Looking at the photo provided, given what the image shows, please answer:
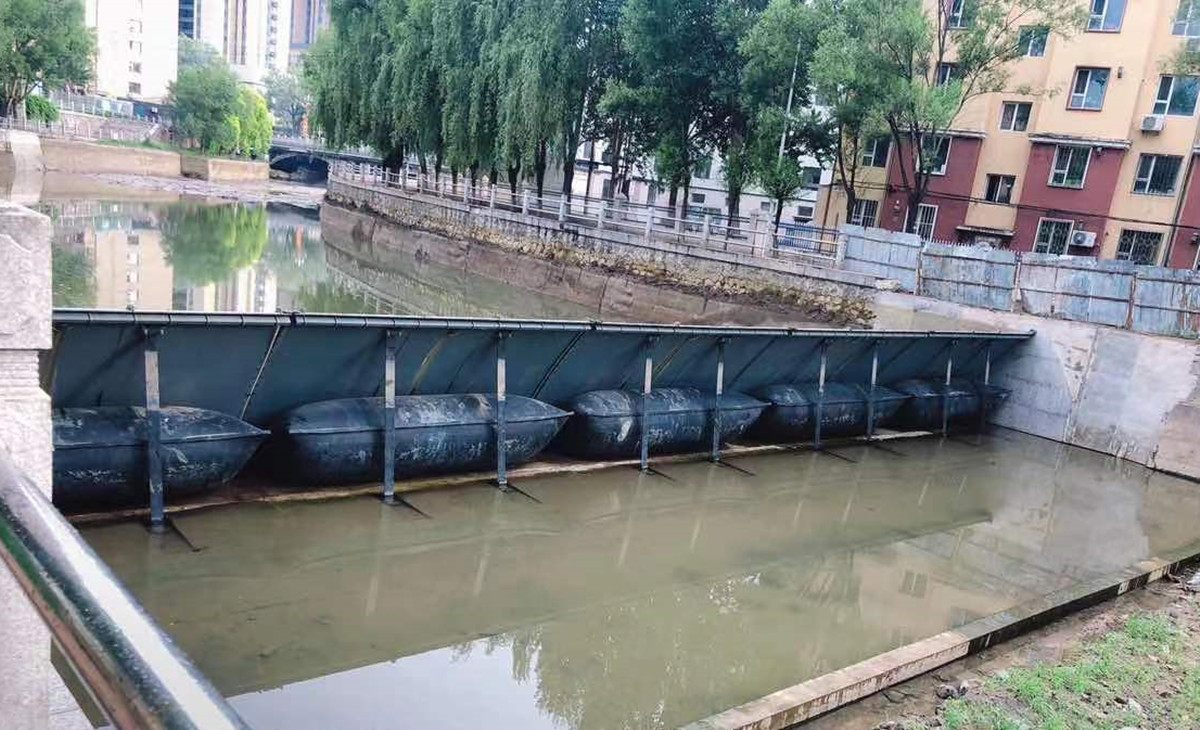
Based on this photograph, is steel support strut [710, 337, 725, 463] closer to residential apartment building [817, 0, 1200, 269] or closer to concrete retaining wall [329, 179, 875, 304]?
concrete retaining wall [329, 179, 875, 304]

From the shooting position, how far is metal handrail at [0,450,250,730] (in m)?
1.11

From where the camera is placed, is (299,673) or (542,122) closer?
(299,673)

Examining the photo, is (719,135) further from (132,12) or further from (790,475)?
(132,12)

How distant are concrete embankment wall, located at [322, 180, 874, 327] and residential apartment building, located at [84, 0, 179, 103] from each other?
66.6 meters

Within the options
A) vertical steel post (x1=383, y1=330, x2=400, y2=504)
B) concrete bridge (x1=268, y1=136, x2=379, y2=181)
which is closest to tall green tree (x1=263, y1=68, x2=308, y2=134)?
concrete bridge (x1=268, y1=136, x2=379, y2=181)

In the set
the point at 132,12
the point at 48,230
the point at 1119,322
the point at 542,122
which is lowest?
the point at 1119,322

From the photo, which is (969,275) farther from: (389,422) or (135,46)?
(135,46)

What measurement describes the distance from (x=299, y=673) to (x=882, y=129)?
22651 mm

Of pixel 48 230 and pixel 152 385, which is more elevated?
pixel 48 230

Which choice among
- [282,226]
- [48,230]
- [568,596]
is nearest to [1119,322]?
[568,596]

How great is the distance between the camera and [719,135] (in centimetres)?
2973

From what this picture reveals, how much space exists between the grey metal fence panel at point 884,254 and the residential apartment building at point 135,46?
274ft

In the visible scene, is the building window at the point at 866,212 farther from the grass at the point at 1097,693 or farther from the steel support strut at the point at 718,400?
the grass at the point at 1097,693

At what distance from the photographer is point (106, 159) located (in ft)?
194
